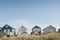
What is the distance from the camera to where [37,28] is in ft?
138

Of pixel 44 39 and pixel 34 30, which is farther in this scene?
pixel 34 30

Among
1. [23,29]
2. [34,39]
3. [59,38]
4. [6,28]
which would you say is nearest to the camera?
[59,38]

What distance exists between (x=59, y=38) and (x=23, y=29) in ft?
84.2

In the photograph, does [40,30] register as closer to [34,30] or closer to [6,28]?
[34,30]

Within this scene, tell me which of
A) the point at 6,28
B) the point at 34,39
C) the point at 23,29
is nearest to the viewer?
the point at 34,39

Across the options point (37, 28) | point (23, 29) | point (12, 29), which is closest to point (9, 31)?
point (12, 29)

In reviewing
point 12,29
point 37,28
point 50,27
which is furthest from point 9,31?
point 50,27

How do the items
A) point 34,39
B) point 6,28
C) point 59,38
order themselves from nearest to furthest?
1. point 59,38
2. point 34,39
3. point 6,28

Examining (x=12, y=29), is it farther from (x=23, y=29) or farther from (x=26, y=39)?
(x=26, y=39)

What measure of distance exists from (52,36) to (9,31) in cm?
2764

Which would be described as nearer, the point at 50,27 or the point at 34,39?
the point at 34,39

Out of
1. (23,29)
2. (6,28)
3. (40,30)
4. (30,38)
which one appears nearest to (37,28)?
(40,30)

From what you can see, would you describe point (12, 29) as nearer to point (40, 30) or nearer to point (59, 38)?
point (40, 30)

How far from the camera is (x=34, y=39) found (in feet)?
49.6
